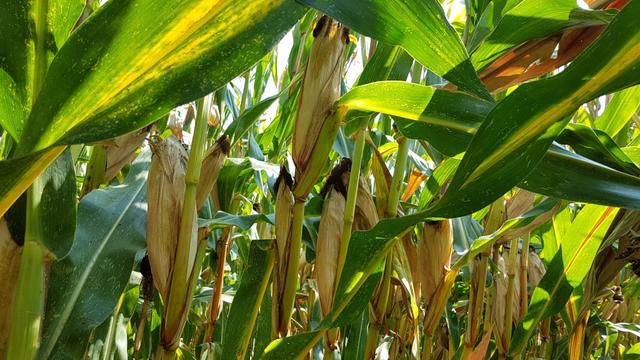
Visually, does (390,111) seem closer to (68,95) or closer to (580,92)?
(580,92)

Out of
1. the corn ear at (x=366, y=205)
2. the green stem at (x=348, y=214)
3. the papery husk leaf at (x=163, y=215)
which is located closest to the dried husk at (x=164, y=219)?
the papery husk leaf at (x=163, y=215)

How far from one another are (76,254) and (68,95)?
1.22ft

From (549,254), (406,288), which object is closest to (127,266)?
(406,288)

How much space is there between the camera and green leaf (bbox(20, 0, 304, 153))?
480mm

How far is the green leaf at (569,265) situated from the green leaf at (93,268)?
0.81 m

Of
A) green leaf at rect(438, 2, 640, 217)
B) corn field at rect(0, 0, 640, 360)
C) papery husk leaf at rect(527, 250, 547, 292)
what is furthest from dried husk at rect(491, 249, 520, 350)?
green leaf at rect(438, 2, 640, 217)

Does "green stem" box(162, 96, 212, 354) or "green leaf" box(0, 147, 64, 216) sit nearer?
"green leaf" box(0, 147, 64, 216)

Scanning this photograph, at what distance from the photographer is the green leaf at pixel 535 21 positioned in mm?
690

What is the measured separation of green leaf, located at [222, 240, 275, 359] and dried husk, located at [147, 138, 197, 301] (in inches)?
7.3

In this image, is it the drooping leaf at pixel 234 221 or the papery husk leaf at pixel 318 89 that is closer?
the papery husk leaf at pixel 318 89

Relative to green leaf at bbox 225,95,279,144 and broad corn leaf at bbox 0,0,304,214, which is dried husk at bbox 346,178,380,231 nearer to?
green leaf at bbox 225,95,279,144

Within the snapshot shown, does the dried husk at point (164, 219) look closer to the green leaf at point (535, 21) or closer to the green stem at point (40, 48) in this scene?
the green stem at point (40, 48)

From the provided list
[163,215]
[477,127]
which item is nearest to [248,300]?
[163,215]

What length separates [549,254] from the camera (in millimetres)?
1426
